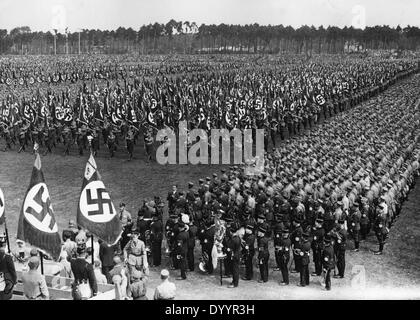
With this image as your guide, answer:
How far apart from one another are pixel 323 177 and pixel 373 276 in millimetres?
4204

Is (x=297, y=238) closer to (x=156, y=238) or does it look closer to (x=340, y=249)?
(x=340, y=249)

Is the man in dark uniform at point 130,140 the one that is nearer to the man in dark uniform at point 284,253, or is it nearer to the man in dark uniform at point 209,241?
the man in dark uniform at point 209,241

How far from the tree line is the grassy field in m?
102

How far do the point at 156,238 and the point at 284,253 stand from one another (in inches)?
107

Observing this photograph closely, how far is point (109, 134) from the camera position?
2203cm

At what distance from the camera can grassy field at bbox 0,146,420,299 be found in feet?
33.1

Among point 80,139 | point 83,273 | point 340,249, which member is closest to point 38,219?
point 83,273

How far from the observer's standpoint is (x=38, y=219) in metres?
8.12

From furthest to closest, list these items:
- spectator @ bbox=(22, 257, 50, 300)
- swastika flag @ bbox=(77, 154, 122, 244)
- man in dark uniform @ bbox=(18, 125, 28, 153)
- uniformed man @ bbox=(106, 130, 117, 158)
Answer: man in dark uniform @ bbox=(18, 125, 28, 153), uniformed man @ bbox=(106, 130, 117, 158), swastika flag @ bbox=(77, 154, 122, 244), spectator @ bbox=(22, 257, 50, 300)

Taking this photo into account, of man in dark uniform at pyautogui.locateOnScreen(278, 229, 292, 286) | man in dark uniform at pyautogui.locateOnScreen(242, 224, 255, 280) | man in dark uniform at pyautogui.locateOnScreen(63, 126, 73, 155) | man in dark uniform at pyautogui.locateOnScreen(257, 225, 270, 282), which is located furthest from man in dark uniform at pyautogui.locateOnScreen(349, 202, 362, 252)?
man in dark uniform at pyautogui.locateOnScreen(63, 126, 73, 155)

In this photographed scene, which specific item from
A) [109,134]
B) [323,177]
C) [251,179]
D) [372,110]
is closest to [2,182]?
[109,134]

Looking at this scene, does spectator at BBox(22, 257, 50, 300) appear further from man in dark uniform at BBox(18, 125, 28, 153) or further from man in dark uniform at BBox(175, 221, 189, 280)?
man in dark uniform at BBox(18, 125, 28, 153)

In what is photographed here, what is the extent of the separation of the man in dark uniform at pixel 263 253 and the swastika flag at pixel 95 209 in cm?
302

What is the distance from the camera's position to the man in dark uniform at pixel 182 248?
10.6 metres
